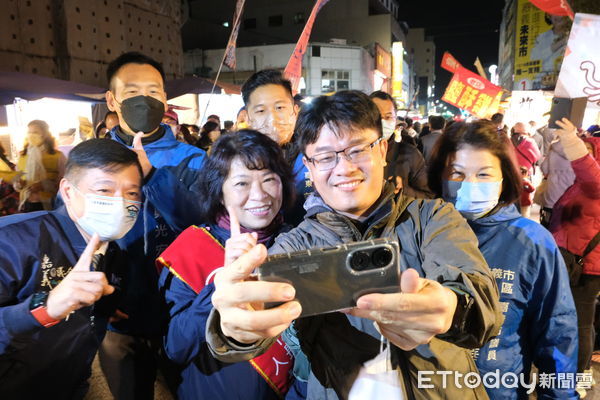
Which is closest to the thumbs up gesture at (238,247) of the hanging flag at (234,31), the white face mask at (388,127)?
the white face mask at (388,127)

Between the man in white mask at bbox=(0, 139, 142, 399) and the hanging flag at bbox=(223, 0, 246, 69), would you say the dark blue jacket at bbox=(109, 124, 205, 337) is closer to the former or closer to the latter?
the man in white mask at bbox=(0, 139, 142, 399)

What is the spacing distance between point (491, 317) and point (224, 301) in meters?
0.80

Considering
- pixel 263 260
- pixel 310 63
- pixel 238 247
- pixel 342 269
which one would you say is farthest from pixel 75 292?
pixel 310 63

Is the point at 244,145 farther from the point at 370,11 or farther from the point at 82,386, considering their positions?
the point at 370,11

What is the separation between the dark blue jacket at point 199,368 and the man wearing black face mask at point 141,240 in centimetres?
23

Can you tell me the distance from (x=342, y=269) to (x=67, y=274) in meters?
1.46

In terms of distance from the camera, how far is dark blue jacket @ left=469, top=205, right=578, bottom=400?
1975 millimetres

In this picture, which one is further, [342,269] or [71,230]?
[71,230]

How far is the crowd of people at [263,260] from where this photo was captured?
3.95 ft


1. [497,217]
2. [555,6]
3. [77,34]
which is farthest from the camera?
[77,34]

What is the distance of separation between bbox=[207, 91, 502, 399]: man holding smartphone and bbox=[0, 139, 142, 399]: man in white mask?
2.65 feet

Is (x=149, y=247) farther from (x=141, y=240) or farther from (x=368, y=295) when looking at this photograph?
(x=368, y=295)

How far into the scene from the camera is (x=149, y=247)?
2502 mm

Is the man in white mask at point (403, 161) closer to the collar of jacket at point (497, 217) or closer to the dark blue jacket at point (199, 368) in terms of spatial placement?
the collar of jacket at point (497, 217)
